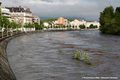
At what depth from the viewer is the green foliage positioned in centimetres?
16251

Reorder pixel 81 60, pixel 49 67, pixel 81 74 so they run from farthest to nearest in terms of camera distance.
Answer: pixel 81 60
pixel 49 67
pixel 81 74

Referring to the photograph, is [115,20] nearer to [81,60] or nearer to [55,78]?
[81,60]

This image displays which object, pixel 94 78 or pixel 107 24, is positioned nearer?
pixel 94 78

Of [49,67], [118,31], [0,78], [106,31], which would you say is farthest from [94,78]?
[106,31]

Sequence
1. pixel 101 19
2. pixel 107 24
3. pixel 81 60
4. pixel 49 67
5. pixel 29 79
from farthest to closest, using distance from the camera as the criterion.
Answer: pixel 101 19
pixel 107 24
pixel 81 60
pixel 49 67
pixel 29 79

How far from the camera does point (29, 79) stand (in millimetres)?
32688

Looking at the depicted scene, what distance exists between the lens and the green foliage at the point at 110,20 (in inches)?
6398

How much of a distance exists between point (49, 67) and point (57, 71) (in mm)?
3414

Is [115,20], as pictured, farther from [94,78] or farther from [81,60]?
[94,78]

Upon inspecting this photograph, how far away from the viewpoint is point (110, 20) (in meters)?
181

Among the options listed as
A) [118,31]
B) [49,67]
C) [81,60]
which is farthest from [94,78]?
[118,31]

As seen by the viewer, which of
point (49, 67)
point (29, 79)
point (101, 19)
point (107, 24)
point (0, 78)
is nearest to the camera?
point (0, 78)

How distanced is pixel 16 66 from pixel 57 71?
6047 millimetres

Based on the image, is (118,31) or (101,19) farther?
(101,19)
